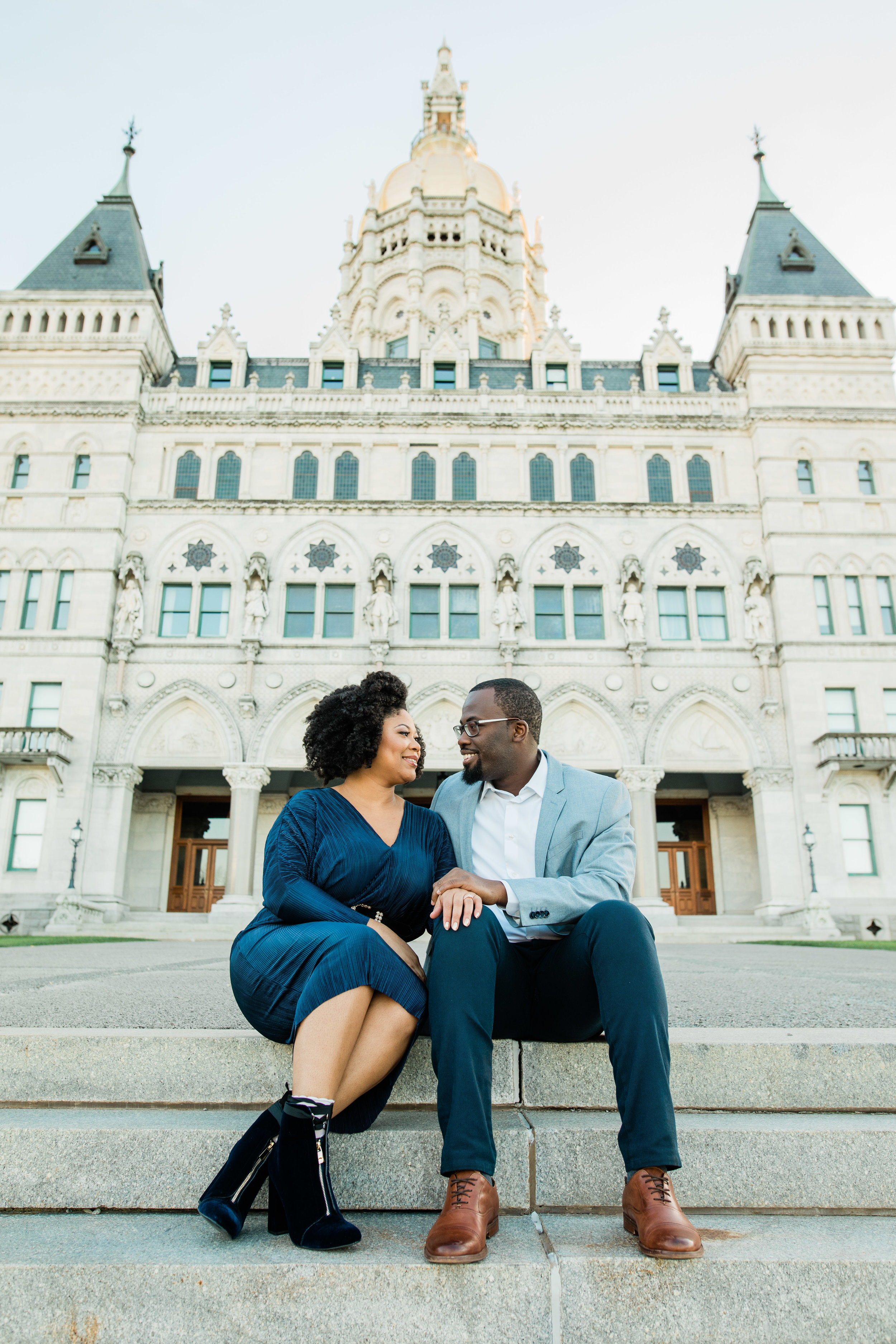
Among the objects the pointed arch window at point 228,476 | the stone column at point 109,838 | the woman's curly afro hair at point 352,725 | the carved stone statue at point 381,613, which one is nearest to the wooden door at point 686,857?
the carved stone statue at point 381,613

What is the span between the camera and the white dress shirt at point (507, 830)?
3.83 meters

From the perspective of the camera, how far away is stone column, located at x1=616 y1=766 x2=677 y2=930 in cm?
2438

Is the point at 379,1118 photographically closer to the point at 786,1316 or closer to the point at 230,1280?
the point at 230,1280

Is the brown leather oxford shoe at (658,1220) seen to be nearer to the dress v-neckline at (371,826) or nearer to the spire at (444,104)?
the dress v-neckline at (371,826)

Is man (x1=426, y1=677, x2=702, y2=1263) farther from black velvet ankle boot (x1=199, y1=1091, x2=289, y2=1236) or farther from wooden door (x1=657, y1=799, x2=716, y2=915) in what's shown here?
wooden door (x1=657, y1=799, x2=716, y2=915)

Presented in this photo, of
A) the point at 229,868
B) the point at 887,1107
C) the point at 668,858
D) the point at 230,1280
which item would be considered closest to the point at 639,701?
the point at 668,858

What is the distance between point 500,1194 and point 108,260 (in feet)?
112

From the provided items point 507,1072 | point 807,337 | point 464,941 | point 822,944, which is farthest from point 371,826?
point 807,337

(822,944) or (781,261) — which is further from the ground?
(781,261)

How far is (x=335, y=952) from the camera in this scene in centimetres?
309

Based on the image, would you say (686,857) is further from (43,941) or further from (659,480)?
(43,941)

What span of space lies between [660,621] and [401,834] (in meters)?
24.4

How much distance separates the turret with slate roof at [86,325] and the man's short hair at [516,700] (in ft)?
91.6

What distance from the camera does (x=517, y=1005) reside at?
134 inches
